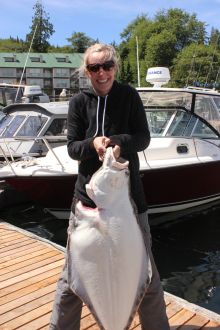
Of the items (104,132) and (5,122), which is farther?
(5,122)

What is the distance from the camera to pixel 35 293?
3.86m

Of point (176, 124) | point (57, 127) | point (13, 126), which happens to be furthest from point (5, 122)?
point (176, 124)

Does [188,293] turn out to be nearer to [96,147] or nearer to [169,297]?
[169,297]

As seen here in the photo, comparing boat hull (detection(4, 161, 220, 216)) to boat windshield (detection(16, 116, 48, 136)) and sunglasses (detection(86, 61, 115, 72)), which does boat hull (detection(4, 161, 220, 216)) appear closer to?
boat windshield (detection(16, 116, 48, 136))

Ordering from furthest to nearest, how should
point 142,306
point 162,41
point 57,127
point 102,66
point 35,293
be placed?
1. point 162,41
2. point 57,127
3. point 35,293
4. point 142,306
5. point 102,66

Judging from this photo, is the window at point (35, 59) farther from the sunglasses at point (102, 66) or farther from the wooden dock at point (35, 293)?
the sunglasses at point (102, 66)

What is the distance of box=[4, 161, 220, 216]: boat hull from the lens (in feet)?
→ 23.0

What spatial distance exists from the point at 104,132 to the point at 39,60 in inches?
3438

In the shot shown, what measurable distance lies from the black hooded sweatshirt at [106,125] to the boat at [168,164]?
437cm

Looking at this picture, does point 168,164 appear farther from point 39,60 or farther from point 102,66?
point 39,60

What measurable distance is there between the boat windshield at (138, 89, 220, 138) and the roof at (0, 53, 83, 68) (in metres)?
78.4

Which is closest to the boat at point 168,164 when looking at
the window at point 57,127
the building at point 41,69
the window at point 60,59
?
the window at point 57,127

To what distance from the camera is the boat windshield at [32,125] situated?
31.8 ft

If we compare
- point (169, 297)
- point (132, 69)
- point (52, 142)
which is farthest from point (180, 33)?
point (169, 297)
